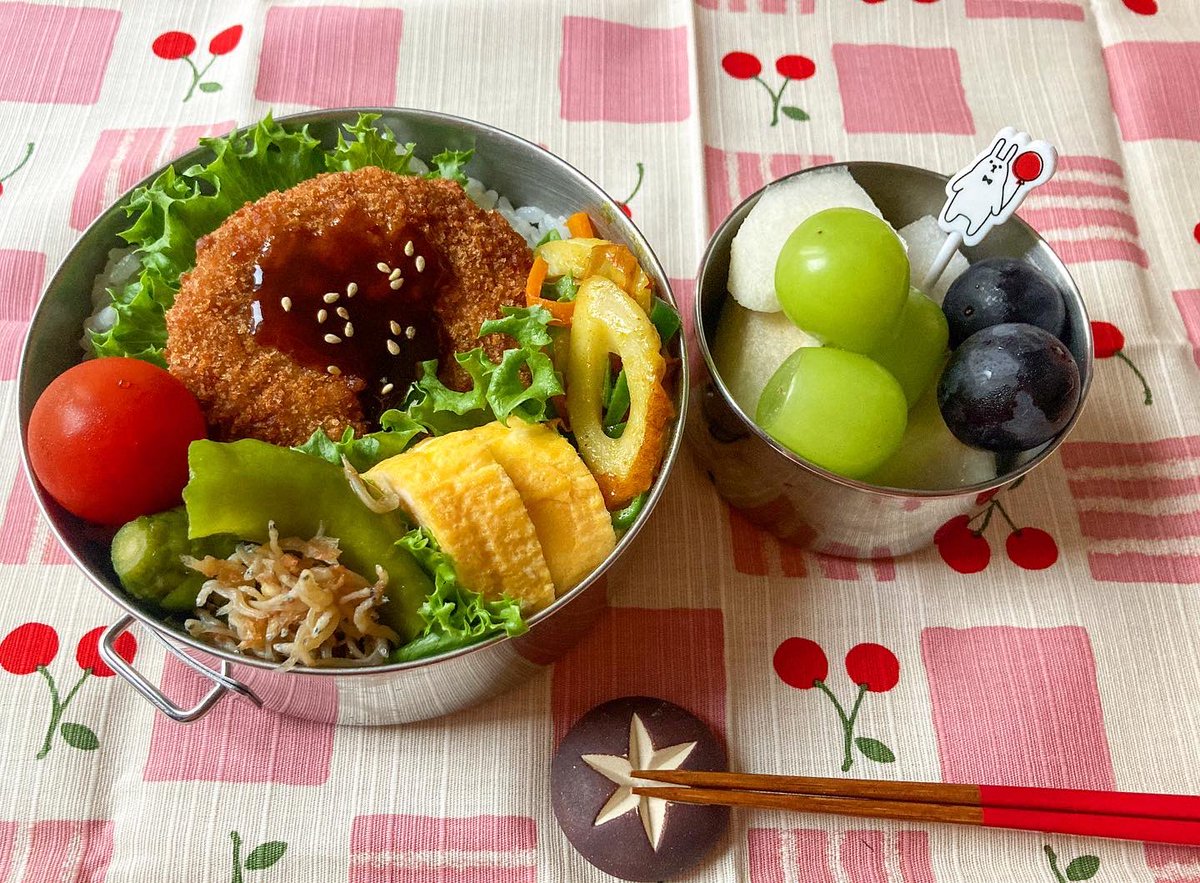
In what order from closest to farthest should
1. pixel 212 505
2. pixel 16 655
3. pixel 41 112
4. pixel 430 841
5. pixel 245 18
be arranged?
pixel 212 505, pixel 430 841, pixel 16 655, pixel 41 112, pixel 245 18

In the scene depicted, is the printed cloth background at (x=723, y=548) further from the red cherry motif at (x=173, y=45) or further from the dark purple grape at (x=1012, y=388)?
the dark purple grape at (x=1012, y=388)

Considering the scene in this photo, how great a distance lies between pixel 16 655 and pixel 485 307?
40.0 inches

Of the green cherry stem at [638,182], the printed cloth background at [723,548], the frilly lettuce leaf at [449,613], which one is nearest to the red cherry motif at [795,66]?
the printed cloth background at [723,548]

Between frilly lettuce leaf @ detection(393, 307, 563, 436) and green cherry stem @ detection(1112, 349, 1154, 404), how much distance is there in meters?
1.32

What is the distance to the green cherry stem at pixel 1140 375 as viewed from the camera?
1967mm

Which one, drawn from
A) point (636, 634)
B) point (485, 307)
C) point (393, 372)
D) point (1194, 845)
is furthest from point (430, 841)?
point (1194, 845)

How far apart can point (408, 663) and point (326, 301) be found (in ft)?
2.05

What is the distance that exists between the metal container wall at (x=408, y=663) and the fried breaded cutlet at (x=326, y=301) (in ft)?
0.82

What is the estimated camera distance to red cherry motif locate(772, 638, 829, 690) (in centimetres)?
164

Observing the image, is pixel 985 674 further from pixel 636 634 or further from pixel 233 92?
pixel 233 92

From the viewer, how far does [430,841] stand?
1470 mm

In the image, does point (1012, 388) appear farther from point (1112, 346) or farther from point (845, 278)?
point (1112, 346)

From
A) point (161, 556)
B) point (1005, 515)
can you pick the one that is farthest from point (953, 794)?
point (161, 556)

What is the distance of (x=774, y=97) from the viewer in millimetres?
2381
